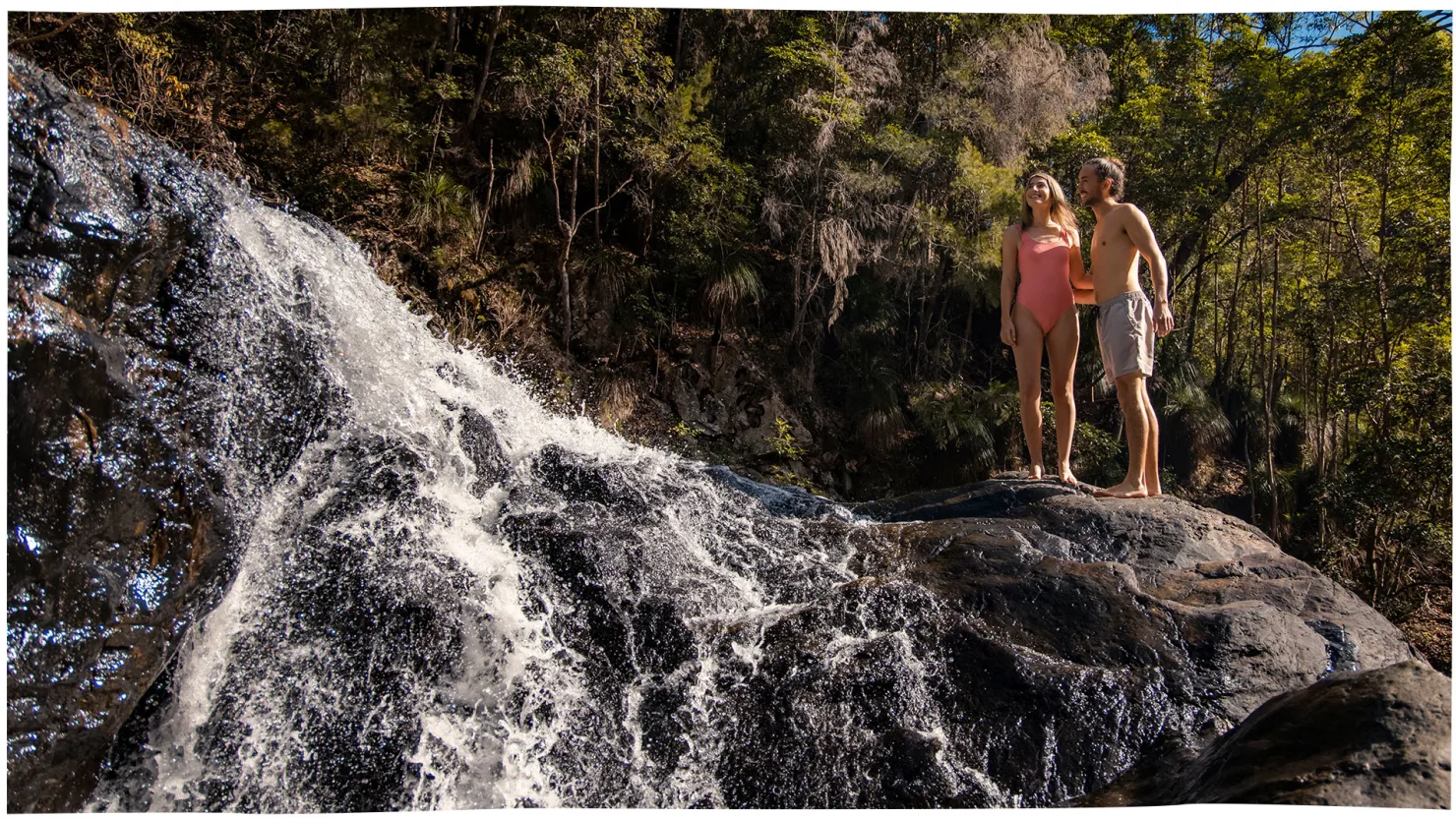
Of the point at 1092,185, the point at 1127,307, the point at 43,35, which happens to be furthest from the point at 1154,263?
the point at 43,35

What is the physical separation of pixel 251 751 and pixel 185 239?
4.92ft

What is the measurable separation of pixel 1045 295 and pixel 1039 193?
0.44 m

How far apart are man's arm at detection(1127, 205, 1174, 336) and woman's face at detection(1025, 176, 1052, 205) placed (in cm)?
38

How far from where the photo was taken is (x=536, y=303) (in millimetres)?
8391

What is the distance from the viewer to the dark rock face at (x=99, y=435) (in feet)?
6.86

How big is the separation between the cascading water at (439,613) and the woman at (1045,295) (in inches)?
44.2

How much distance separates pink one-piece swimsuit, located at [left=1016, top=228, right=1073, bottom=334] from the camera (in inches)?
149

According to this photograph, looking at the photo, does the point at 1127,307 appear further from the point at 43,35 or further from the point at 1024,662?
the point at 43,35

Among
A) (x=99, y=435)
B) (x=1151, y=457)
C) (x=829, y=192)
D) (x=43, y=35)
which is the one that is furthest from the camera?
(x=829, y=192)

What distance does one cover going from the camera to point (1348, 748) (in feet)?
6.03

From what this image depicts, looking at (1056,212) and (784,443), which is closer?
(1056,212)

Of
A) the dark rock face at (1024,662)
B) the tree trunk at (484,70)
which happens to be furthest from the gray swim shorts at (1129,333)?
the tree trunk at (484,70)

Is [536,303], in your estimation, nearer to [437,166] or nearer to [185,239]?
[437,166]

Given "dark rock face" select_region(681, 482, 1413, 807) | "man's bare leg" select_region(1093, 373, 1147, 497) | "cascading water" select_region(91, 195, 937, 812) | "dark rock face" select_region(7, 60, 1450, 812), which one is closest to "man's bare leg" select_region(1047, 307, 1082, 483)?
"man's bare leg" select_region(1093, 373, 1147, 497)
